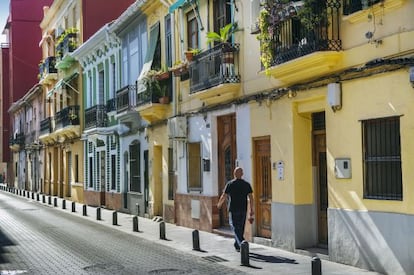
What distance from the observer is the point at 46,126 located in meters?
41.9

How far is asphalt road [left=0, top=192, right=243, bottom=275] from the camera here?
11414mm

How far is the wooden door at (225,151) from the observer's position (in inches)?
644

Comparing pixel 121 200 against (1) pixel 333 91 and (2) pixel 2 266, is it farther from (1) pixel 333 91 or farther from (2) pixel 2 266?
(1) pixel 333 91

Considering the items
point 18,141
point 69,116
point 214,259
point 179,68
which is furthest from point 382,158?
point 18,141

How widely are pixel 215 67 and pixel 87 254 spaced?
224 inches

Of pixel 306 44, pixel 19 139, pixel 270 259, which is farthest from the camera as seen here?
pixel 19 139

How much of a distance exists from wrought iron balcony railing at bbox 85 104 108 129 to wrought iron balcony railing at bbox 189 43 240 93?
1179cm

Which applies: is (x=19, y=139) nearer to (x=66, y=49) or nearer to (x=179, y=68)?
(x=66, y=49)

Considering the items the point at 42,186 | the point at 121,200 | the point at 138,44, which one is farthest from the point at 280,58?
the point at 42,186

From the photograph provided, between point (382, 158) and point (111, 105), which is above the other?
point (111, 105)

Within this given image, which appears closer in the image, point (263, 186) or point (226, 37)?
point (263, 186)

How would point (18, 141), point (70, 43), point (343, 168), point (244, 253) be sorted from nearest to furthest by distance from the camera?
point (343, 168) → point (244, 253) → point (70, 43) → point (18, 141)

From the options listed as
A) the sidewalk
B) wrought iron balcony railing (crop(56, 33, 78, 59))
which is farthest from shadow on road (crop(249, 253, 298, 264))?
wrought iron balcony railing (crop(56, 33, 78, 59))

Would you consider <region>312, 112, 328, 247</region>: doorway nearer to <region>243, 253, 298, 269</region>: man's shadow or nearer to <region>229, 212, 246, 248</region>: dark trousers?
<region>243, 253, 298, 269</region>: man's shadow
